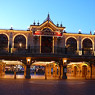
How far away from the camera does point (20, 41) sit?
99.9ft

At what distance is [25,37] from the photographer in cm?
3080

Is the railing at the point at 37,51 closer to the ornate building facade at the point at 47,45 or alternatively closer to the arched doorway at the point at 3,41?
the ornate building facade at the point at 47,45

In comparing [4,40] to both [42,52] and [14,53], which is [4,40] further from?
[42,52]

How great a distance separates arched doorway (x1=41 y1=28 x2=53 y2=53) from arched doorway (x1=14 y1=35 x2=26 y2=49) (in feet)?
10.2

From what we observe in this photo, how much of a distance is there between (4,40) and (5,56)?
3.98 m

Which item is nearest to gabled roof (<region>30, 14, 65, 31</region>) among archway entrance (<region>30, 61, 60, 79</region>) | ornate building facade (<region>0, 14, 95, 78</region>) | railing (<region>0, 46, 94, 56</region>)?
ornate building facade (<region>0, 14, 95, 78</region>)

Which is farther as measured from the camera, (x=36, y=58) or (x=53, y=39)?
(x=53, y=39)

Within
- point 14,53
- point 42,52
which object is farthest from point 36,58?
point 14,53

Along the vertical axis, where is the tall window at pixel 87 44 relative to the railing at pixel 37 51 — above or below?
above

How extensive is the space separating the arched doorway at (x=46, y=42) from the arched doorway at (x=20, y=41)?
3.09m

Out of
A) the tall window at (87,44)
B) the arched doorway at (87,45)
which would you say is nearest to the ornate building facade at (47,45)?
the arched doorway at (87,45)

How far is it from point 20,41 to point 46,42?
167 inches

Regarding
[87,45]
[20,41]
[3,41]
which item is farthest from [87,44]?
[3,41]

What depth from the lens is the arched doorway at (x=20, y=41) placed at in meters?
30.3
